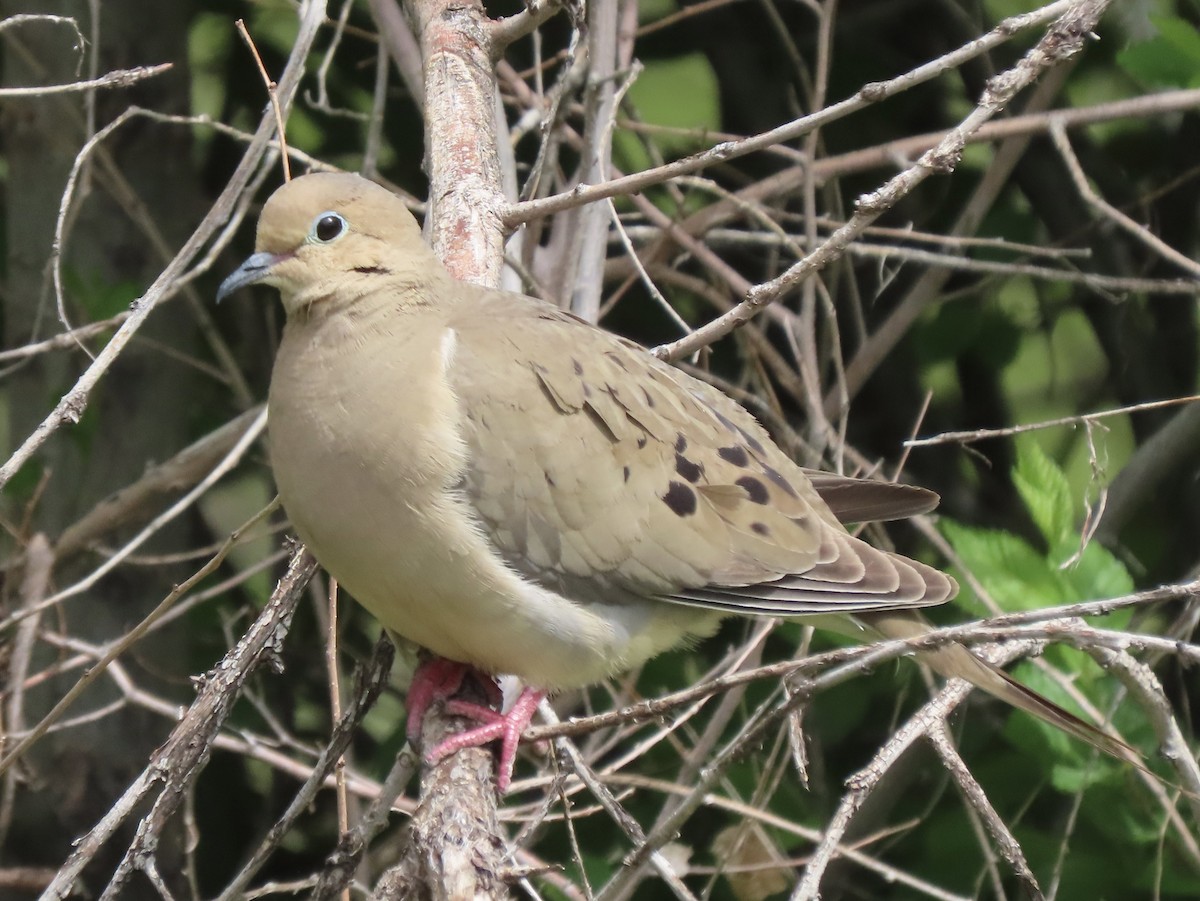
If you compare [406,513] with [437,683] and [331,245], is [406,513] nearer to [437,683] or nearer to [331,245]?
[437,683]

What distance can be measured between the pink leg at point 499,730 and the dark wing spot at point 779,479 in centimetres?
65

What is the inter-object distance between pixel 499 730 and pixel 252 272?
3.05 feet

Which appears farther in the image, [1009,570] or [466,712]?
[1009,570]

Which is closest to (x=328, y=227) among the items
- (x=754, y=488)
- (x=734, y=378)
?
(x=754, y=488)

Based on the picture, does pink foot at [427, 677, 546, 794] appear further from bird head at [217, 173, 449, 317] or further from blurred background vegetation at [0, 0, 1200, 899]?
bird head at [217, 173, 449, 317]

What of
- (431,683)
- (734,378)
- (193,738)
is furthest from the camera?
(734,378)

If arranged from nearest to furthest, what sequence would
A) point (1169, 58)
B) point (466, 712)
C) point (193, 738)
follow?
point (193, 738) → point (466, 712) → point (1169, 58)

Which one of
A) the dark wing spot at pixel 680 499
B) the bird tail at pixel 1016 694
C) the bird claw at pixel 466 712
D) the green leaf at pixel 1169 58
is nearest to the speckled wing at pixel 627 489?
the dark wing spot at pixel 680 499

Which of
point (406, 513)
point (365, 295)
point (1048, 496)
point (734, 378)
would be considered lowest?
point (734, 378)

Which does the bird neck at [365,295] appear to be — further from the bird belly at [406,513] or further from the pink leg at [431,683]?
the pink leg at [431,683]

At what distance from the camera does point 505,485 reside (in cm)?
259

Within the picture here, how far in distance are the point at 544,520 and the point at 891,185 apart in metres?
0.87

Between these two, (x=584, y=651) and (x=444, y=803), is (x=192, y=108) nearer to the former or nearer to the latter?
(x=584, y=651)

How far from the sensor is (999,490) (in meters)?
4.71
